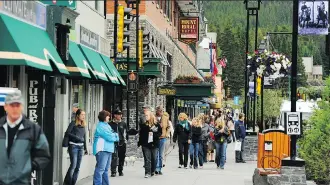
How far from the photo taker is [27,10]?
12.4 meters

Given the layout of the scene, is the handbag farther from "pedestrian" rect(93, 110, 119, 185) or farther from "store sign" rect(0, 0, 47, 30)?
"store sign" rect(0, 0, 47, 30)

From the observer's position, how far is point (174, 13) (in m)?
52.9

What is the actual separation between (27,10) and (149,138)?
25.0ft

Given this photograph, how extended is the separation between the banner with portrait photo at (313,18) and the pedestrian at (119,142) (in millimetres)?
4890

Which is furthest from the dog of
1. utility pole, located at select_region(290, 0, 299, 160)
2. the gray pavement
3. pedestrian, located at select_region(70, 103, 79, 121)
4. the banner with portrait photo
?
utility pole, located at select_region(290, 0, 299, 160)

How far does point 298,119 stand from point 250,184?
14.8 ft

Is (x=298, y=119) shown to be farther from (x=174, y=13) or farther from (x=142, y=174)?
(x=174, y=13)

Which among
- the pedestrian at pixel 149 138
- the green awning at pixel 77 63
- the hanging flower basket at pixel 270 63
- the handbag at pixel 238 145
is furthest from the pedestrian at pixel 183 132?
the hanging flower basket at pixel 270 63

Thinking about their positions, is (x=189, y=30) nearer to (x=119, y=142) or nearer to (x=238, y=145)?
(x=238, y=145)

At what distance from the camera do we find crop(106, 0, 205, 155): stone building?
33.5 metres

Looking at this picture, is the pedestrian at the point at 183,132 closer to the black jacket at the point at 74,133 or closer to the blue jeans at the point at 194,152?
the blue jeans at the point at 194,152

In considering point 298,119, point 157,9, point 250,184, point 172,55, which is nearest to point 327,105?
point 250,184

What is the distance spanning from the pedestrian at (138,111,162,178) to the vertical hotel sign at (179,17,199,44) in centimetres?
2888

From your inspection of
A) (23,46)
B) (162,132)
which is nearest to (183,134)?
(162,132)
